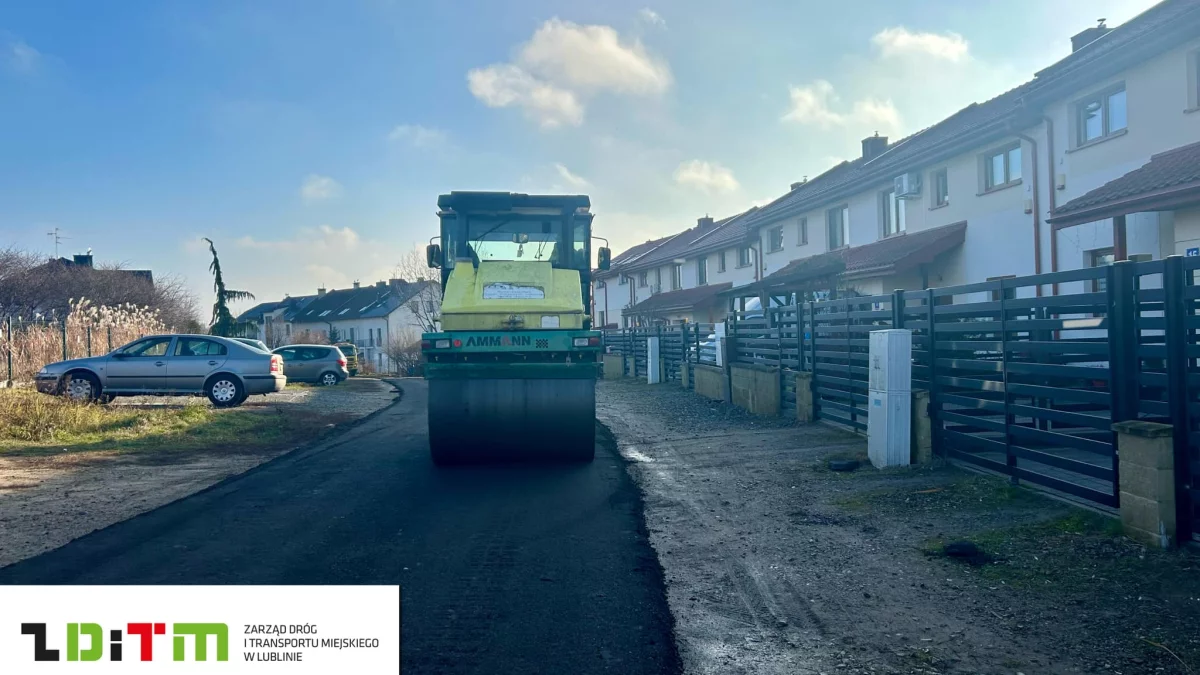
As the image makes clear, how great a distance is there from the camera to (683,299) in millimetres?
37219

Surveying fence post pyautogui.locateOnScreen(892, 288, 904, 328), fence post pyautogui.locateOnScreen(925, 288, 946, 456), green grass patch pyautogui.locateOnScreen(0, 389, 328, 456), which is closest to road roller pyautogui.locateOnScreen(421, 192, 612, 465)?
fence post pyautogui.locateOnScreen(892, 288, 904, 328)

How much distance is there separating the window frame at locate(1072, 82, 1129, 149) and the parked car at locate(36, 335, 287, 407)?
55.3 ft

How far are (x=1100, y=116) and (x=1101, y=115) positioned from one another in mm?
65

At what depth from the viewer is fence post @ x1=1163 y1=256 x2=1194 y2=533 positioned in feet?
18.0

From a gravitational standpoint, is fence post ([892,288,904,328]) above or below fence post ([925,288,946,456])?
above

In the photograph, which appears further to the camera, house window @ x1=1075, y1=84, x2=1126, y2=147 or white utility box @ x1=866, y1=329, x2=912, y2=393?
house window @ x1=1075, y1=84, x2=1126, y2=147

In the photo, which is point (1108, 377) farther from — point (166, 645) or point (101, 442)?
point (101, 442)

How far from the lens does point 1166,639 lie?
4.25m

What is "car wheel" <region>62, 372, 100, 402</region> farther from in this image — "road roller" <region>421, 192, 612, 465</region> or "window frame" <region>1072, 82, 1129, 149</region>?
"window frame" <region>1072, 82, 1129, 149</region>

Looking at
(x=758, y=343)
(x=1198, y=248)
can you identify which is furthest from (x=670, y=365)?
(x=1198, y=248)

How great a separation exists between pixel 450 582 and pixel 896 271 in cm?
1714

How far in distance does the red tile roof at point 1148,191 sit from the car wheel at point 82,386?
59.2 ft

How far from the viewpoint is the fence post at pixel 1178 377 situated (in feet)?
18.0

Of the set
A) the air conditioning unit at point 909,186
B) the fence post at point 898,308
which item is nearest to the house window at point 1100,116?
the air conditioning unit at point 909,186
